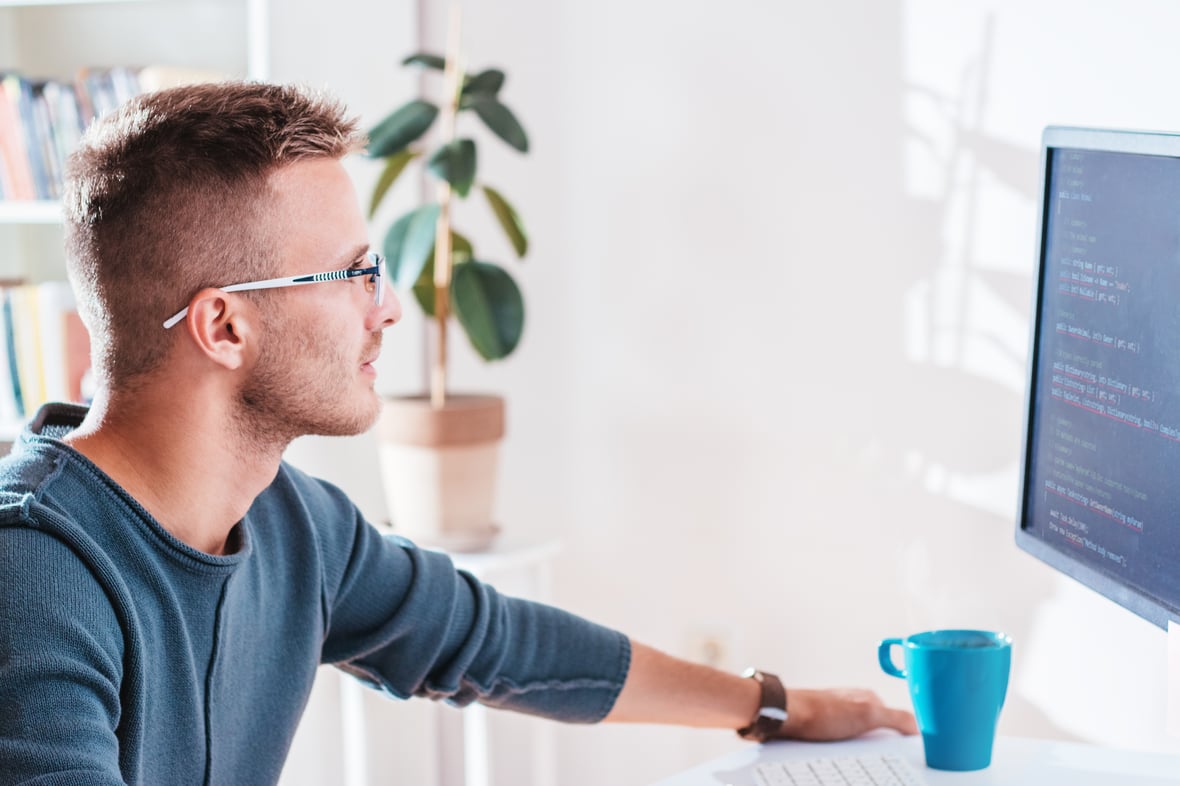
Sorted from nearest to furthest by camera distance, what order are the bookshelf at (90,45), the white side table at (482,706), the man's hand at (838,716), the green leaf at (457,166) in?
the man's hand at (838,716) → the green leaf at (457,166) → the white side table at (482,706) → the bookshelf at (90,45)

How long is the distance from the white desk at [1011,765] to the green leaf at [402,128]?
1049 mm

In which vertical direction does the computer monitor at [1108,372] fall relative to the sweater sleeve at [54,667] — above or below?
above

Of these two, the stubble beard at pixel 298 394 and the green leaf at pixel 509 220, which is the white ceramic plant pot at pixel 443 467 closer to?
the green leaf at pixel 509 220

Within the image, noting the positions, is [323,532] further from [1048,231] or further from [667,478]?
[667,478]

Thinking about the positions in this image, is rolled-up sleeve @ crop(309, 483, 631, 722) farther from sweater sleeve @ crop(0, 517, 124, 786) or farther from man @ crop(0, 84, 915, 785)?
sweater sleeve @ crop(0, 517, 124, 786)

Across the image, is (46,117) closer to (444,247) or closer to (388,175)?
(388,175)

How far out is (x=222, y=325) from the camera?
3.61 ft

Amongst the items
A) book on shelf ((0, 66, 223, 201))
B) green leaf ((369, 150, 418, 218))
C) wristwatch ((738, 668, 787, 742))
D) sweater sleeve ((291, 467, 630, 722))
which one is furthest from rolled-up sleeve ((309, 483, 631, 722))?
book on shelf ((0, 66, 223, 201))

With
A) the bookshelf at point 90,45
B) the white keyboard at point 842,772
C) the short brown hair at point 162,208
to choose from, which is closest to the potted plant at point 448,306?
the bookshelf at point 90,45

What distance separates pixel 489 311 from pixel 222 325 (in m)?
0.85

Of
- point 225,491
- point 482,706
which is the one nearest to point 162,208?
point 225,491

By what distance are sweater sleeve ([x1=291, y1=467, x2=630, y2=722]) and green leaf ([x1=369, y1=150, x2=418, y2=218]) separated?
2.60 ft

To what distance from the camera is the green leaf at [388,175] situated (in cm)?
198

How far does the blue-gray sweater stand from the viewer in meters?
0.87
